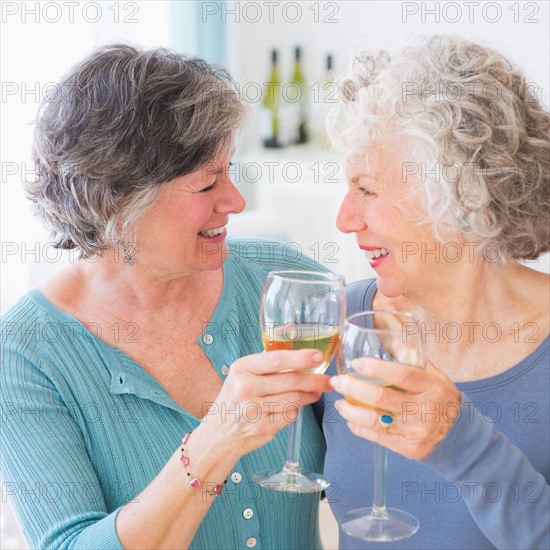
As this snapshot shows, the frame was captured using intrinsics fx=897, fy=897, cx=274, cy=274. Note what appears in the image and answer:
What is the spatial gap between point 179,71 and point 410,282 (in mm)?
553

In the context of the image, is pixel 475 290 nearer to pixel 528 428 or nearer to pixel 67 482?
pixel 528 428

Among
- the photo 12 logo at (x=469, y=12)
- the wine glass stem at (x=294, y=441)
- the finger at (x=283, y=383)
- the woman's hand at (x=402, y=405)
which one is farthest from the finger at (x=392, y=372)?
the photo 12 logo at (x=469, y=12)

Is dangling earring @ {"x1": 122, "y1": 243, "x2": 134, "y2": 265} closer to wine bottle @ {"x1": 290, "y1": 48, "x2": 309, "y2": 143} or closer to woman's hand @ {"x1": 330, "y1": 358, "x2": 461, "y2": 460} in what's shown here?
woman's hand @ {"x1": 330, "y1": 358, "x2": 461, "y2": 460}

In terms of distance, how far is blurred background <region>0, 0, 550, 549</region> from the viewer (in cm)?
267

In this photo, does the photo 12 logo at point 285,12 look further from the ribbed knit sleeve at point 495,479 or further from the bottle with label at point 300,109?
the ribbed knit sleeve at point 495,479

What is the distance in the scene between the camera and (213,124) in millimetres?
1567

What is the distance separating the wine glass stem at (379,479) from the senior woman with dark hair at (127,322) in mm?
357

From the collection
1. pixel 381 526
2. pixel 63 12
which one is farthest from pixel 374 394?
pixel 63 12

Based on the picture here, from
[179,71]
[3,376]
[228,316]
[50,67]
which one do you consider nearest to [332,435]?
[228,316]

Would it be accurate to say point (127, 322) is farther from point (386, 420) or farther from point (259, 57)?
point (259, 57)

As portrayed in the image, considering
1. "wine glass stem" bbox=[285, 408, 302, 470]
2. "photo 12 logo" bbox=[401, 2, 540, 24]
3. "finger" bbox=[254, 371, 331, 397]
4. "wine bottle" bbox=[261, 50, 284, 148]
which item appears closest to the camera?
"finger" bbox=[254, 371, 331, 397]

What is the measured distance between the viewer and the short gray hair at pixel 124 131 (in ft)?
5.02

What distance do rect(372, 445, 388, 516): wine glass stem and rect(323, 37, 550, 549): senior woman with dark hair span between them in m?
0.21

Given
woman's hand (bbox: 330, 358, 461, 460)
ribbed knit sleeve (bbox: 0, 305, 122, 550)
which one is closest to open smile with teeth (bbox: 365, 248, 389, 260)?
woman's hand (bbox: 330, 358, 461, 460)
